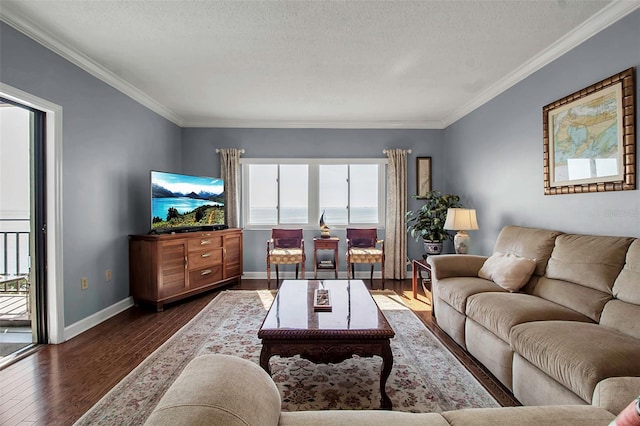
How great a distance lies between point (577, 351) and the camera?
1545 millimetres

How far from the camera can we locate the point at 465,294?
2.62 metres

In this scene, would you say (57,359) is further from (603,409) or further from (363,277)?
(363,277)

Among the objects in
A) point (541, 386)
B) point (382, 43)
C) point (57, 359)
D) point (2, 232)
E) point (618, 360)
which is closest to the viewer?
point (618, 360)

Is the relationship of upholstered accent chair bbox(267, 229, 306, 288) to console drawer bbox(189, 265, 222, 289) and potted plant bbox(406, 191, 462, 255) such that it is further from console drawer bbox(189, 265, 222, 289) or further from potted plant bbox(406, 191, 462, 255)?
potted plant bbox(406, 191, 462, 255)

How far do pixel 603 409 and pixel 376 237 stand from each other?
402 centimetres

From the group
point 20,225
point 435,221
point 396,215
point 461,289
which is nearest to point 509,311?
point 461,289

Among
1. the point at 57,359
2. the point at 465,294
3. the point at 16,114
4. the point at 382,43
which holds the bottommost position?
the point at 57,359

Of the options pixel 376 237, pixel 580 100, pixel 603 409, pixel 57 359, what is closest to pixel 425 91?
pixel 580 100

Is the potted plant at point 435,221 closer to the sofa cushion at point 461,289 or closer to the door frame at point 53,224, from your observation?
the sofa cushion at point 461,289

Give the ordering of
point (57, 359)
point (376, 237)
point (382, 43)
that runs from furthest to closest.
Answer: point (376, 237)
point (382, 43)
point (57, 359)

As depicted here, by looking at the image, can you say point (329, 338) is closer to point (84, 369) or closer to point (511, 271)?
point (511, 271)

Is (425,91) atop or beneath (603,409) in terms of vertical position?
atop

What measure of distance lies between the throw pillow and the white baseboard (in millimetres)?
3832

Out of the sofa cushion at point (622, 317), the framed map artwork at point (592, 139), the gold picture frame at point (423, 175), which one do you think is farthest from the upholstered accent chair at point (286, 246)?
the sofa cushion at point (622, 317)
